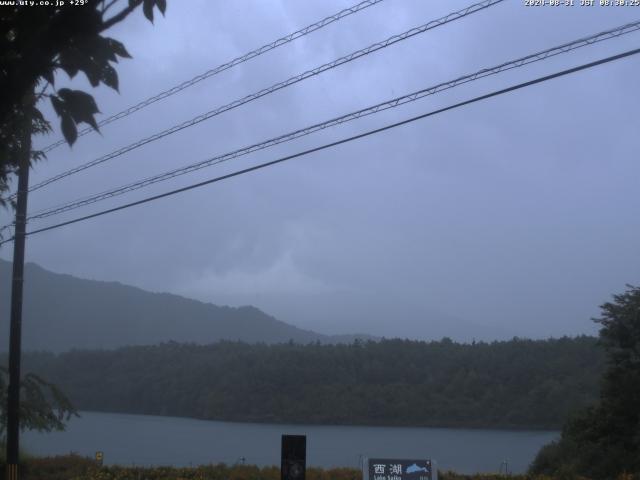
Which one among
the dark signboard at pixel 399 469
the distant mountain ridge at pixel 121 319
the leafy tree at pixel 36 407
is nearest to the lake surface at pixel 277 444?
the leafy tree at pixel 36 407

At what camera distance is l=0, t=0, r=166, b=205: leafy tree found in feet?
12.1

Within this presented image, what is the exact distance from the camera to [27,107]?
4.59 meters

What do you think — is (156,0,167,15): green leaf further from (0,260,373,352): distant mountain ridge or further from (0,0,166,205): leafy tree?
(0,260,373,352): distant mountain ridge

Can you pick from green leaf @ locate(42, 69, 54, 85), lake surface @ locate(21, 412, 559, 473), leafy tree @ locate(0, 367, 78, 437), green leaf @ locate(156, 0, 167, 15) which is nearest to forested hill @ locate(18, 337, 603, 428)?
lake surface @ locate(21, 412, 559, 473)

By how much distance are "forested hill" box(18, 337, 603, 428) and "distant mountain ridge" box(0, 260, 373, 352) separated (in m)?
12.2

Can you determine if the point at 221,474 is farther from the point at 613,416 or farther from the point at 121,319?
the point at 121,319

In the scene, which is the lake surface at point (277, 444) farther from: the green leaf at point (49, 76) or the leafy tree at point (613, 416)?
the green leaf at point (49, 76)

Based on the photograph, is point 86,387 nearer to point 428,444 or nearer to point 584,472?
point 428,444

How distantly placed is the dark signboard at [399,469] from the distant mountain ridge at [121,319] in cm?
3506

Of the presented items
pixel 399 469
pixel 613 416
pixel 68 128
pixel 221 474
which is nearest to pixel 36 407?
pixel 221 474

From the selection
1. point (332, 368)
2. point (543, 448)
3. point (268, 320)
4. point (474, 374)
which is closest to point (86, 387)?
point (332, 368)

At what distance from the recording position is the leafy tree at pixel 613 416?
699 inches

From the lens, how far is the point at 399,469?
11422 mm

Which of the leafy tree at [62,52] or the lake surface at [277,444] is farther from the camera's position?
the lake surface at [277,444]
